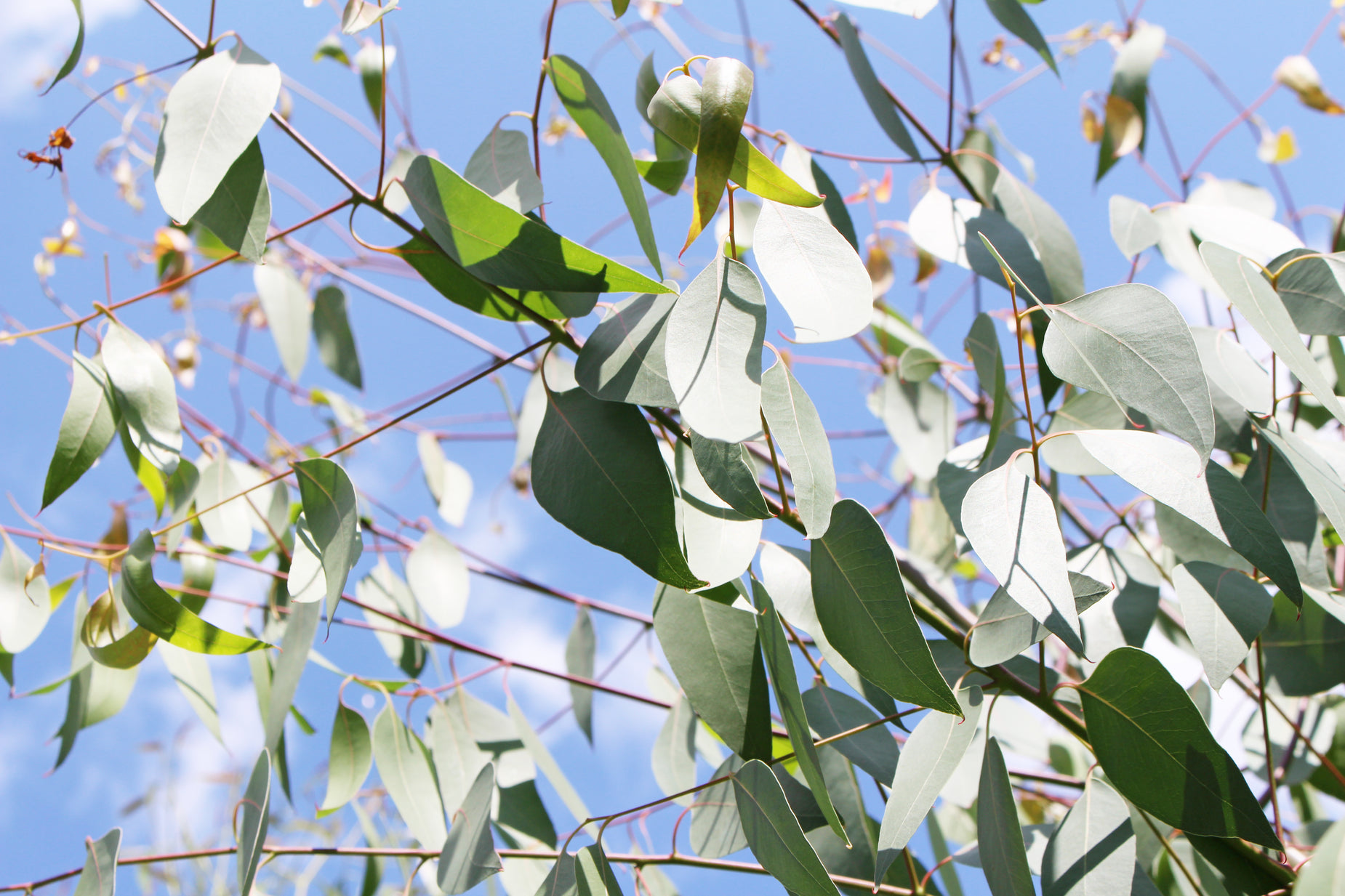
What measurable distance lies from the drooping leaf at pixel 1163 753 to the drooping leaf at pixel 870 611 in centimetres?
10

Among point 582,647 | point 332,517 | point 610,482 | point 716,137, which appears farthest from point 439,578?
point 716,137

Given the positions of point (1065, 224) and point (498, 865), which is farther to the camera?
point (1065, 224)

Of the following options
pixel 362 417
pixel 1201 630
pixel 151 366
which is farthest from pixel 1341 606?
pixel 362 417

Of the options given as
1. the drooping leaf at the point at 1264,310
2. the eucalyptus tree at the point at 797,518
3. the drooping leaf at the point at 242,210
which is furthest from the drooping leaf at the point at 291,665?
the drooping leaf at the point at 1264,310

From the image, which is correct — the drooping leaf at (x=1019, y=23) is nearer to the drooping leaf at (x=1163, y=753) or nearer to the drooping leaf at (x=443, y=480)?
the drooping leaf at (x=1163, y=753)

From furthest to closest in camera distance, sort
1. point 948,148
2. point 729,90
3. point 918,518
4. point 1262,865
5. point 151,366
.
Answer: point 918,518 → point 948,148 → point 151,366 → point 1262,865 → point 729,90

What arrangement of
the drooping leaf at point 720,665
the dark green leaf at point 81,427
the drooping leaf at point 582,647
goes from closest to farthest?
the drooping leaf at point 720,665 < the dark green leaf at point 81,427 < the drooping leaf at point 582,647

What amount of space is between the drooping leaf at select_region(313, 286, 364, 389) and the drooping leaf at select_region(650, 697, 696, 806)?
52 cm

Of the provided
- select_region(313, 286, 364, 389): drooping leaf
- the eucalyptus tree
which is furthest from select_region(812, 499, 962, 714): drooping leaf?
select_region(313, 286, 364, 389): drooping leaf

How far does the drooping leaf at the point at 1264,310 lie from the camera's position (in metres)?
0.37

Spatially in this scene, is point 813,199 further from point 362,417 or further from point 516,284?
point 362,417

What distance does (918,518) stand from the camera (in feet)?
3.74

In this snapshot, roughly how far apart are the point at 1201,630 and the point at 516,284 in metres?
0.38

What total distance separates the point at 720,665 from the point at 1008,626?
0.14m
